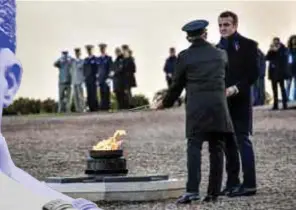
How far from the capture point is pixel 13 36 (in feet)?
8.79

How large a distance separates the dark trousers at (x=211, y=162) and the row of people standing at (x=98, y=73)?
21484 millimetres

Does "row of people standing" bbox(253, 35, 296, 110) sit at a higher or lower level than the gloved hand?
higher

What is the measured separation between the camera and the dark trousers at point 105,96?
31.9m

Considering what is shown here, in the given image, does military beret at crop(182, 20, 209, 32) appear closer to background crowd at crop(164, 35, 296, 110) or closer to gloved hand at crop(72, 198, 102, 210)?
gloved hand at crop(72, 198, 102, 210)

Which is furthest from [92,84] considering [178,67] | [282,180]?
[178,67]

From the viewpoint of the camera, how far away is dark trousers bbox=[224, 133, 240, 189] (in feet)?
32.7

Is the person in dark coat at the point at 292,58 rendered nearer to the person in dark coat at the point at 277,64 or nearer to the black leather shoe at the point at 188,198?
the person in dark coat at the point at 277,64

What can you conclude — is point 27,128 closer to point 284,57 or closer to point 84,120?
point 84,120

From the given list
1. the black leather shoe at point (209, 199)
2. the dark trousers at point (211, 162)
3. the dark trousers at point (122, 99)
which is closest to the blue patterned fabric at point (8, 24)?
the dark trousers at point (211, 162)

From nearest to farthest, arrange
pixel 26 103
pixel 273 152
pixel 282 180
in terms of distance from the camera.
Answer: pixel 282 180 < pixel 273 152 < pixel 26 103

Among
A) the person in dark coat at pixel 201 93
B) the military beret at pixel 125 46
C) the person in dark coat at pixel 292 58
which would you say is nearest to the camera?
the person in dark coat at pixel 201 93

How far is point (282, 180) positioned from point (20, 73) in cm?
911

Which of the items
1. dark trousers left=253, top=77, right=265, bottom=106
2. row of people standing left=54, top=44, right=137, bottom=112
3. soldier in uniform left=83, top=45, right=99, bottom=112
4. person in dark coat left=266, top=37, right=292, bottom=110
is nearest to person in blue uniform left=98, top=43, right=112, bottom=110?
row of people standing left=54, top=44, right=137, bottom=112

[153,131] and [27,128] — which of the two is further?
[27,128]
